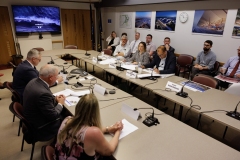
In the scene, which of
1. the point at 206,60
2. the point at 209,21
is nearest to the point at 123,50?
the point at 206,60

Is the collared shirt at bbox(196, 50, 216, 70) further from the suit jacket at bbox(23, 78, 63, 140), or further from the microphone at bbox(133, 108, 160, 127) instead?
the suit jacket at bbox(23, 78, 63, 140)

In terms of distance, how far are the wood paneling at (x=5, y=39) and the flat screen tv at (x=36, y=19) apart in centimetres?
25

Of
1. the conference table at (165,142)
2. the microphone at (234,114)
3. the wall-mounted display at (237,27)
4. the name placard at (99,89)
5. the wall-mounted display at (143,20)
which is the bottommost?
the conference table at (165,142)

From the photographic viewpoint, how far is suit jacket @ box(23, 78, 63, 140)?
1743 millimetres

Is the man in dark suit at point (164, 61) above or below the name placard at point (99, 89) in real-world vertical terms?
above

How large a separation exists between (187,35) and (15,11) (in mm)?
5988

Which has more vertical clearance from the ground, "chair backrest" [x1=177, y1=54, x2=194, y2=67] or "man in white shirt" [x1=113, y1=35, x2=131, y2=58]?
"man in white shirt" [x1=113, y1=35, x2=131, y2=58]

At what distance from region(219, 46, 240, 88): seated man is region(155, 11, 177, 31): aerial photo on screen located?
6.70ft

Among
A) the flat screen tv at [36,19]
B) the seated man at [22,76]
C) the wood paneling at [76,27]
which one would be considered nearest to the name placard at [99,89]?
the seated man at [22,76]

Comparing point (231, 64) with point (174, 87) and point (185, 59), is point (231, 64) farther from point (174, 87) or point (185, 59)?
point (174, 87)

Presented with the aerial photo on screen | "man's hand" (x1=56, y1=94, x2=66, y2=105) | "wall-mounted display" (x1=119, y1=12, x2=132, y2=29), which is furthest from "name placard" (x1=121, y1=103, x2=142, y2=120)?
"wall-mounted display" (x1=119, y1=12, x2=132, y2=29)

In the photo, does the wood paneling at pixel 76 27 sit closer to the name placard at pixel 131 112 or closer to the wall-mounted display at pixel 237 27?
the wall-mounted display at pixel 237 27

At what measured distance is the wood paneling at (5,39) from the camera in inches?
230

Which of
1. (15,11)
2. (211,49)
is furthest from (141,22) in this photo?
(15,11)
